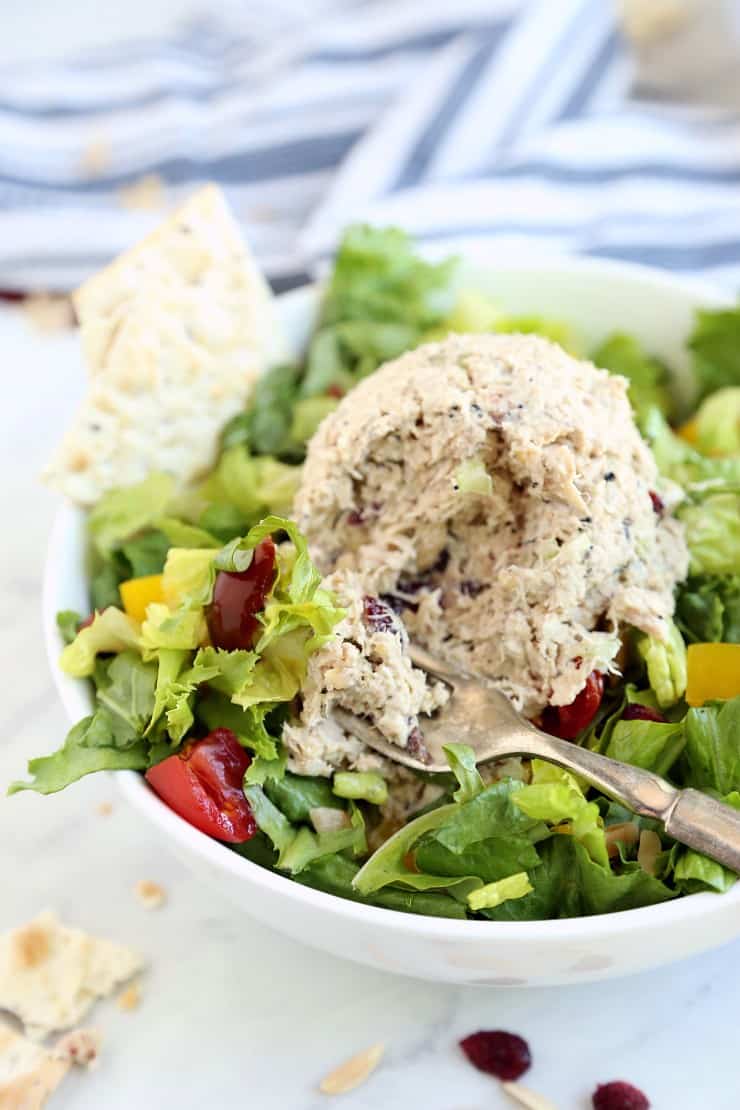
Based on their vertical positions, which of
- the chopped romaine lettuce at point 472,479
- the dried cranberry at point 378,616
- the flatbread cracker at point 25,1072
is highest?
the chopped romaine lettuce at point 472,479

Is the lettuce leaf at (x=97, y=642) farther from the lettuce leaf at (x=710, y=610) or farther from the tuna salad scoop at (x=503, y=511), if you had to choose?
the lettuce leaf at (x=710, y=610)

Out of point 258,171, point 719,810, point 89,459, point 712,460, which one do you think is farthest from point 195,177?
point 719,810

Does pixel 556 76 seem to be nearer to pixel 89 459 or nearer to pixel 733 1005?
pixel 89 459

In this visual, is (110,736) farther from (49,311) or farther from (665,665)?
(49,311)

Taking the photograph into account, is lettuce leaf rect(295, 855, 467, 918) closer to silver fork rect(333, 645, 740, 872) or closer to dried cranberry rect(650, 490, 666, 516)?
silver fork rect(333, 645, 740, 872)

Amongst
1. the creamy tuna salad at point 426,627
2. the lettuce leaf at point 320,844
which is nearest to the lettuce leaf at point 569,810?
the creamy tuna salad at point 426,627
